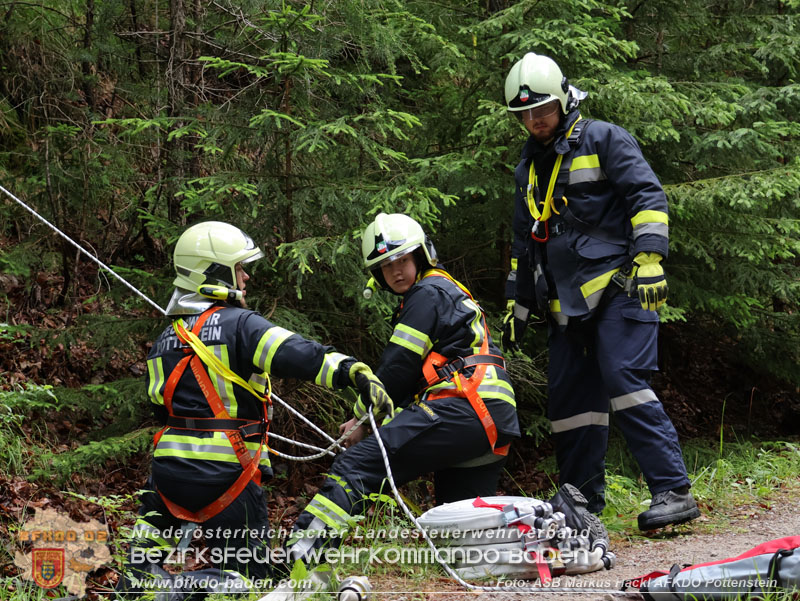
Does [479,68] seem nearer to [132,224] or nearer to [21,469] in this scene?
[132,224]

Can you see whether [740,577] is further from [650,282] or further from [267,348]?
[267,348]

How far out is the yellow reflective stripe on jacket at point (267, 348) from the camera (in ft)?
12.0

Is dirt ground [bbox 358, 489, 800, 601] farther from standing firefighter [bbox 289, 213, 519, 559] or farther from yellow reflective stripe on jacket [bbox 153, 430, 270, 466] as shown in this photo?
yellow reflective stripe on jacket [bbox 153, 430, 270, 466]

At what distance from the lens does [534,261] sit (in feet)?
15.6

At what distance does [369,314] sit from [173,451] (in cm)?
277

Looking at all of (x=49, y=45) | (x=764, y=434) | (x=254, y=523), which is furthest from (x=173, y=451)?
(x=764, y=434)

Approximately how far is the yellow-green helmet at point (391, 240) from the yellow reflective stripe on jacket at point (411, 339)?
1.59 ft

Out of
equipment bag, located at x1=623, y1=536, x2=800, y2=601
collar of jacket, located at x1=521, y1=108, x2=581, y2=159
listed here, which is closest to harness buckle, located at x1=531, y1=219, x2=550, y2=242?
collar of jacket, located at x1=521, y1=108, x2=581, y2=159

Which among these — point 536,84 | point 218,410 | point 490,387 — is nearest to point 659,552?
point 490,387

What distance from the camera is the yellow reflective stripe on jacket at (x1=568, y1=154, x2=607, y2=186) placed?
4.37 metres

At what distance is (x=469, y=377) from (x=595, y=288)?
91 cm

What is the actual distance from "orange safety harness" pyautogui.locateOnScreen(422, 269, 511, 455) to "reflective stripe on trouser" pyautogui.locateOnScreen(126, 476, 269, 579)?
113cm

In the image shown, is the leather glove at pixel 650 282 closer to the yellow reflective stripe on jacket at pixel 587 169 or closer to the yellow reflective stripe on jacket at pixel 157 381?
the yellow reflective stripe on jacket at pixel 587 169

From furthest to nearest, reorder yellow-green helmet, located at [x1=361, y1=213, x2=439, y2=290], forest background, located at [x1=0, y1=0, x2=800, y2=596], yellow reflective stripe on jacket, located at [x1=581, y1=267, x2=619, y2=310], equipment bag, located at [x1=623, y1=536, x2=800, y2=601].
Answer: forest background, located at [x1=0, y1=0, x2=800, y2=596] < yellow-green helmet, located at [x1=361, y1=213, x2=439, y2=290] < yellow reflective stripe on jacket, located at [x1=581, y1=267, x2=619, y2=310] < equipment bag, located at [x1=623, y1=536, x2=800, y2=601]
